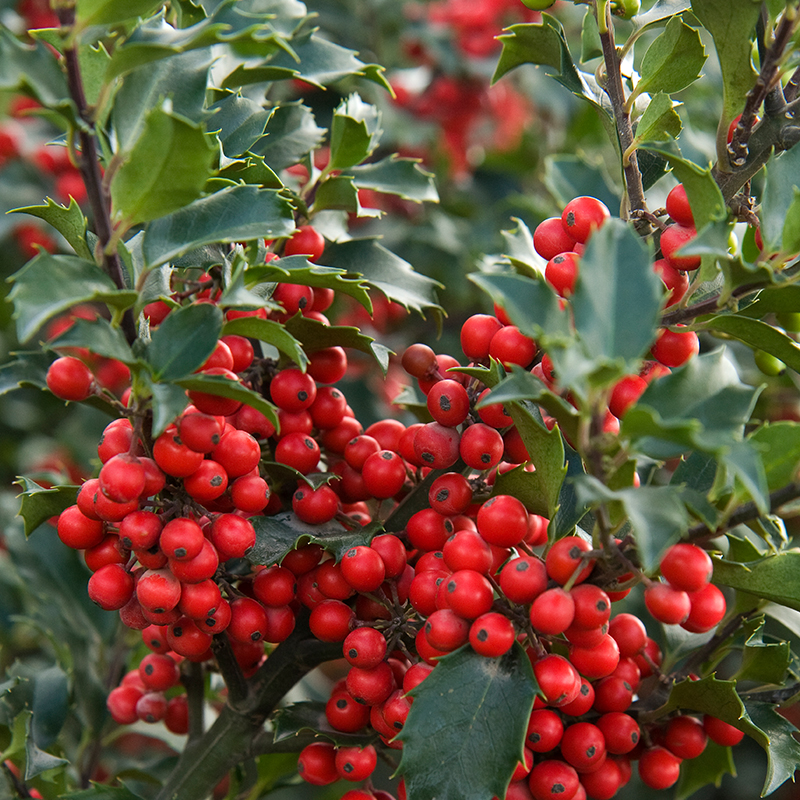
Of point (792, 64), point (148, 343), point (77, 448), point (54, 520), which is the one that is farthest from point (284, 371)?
point (77, 448)

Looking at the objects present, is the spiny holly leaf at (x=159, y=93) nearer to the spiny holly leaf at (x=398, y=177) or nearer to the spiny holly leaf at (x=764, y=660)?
the spiny holly leaf at (x=398, y=177)

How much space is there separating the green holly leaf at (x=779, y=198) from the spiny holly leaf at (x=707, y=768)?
767mm

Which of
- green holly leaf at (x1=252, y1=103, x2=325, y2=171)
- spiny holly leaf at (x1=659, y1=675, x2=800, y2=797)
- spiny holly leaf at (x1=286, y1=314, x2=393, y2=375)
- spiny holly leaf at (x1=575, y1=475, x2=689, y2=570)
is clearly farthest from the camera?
green holly leaf at (x1=252, y1=103, x2=325, y2=171)

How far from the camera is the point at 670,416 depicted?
0.80 metres

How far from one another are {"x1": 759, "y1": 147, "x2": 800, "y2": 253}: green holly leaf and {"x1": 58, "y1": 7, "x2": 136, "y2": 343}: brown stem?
0.72 meters

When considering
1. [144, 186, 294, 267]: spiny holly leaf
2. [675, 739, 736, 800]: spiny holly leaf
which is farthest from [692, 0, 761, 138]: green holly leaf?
[675, 739, 736, 800]: spiny holly leaf

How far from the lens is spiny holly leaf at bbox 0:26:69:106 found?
77cm

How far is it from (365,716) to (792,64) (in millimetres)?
981

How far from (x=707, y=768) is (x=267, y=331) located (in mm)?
967

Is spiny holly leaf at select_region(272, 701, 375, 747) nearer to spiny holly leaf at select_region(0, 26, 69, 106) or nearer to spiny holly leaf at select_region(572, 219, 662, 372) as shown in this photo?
spiny holly leaf at select_region(572, 219, 662, 372)

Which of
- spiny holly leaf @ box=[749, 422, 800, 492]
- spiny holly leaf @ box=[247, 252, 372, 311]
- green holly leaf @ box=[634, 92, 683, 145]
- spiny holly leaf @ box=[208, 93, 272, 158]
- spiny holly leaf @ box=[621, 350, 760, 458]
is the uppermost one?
spiny holly leaf @ box=[208, 93, 272, 158]

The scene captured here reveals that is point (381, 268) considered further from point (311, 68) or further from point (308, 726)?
point (308, 726)

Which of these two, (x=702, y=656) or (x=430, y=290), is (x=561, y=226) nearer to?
(x=430, y=290)

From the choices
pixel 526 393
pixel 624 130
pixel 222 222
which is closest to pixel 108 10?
pixel 222 222
